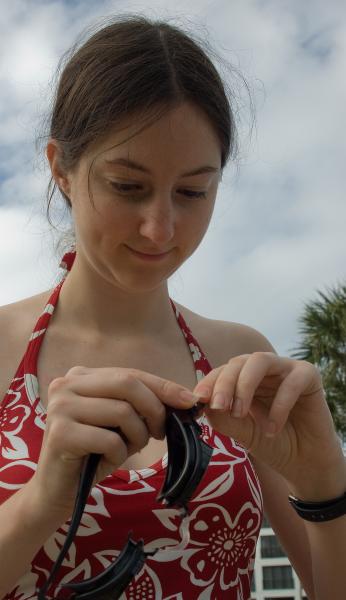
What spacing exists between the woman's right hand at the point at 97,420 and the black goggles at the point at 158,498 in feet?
0.10

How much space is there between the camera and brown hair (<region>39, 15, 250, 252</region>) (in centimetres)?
184

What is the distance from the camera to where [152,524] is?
5.73 feet

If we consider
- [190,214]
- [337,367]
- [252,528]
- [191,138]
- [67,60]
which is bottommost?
[252,528]

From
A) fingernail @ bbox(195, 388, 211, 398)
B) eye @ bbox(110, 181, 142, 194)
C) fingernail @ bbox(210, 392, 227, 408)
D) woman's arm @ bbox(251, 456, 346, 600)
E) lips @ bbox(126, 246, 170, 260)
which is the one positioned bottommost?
woman's arm @ bbox(251, 456, 346, 600)

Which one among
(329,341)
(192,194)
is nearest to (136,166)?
(192,194)

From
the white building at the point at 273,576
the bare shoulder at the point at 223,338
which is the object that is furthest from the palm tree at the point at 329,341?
the white building at the point at 273,576

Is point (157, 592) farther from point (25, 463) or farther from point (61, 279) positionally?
point (61, 279)

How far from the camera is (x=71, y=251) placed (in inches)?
92.1

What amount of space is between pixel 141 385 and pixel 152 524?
0.57 m

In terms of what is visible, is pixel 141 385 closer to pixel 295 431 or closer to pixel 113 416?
pixel 113 416

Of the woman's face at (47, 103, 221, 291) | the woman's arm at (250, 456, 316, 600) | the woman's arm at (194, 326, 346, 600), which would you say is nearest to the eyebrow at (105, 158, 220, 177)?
the woman's face at (47, 103, 221, 291)

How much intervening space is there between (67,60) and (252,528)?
1.36m

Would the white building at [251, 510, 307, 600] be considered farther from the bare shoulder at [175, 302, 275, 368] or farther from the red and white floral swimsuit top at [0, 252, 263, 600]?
the red and white floral swimsuit top at [0, 252, 263, 600]

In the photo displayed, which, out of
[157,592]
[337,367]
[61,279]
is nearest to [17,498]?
[157,592]
